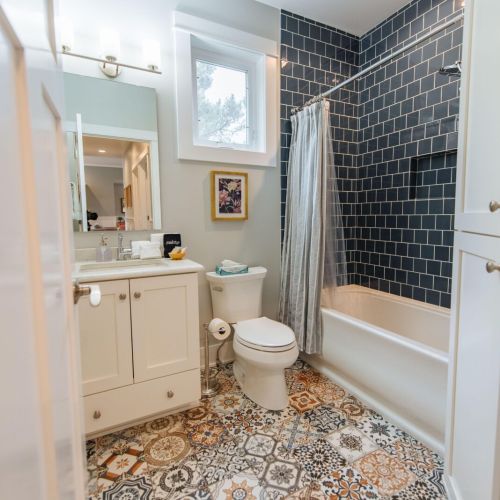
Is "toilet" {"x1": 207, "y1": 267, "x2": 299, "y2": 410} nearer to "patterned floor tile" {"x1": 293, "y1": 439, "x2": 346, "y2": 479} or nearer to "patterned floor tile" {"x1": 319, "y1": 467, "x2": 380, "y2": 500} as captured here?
"patterned floor tile" {"x1": 293, "y1": 439, "x2": 346, "y2": 479}

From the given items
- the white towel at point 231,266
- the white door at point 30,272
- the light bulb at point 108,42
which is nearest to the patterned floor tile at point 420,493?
the white door at point 30,272

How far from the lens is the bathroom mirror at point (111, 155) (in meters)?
1.87

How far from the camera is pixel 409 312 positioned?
241 cm

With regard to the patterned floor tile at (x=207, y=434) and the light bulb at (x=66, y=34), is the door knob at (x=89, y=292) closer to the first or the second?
the patterned floor tile at (x=207, y=434)

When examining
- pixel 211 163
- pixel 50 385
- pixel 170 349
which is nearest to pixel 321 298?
pixel 170 349

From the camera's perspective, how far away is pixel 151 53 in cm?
199

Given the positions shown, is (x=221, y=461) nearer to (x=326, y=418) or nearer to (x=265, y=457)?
(x=265, y=457)

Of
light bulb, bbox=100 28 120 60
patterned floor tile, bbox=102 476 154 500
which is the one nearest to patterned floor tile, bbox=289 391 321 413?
patterned floor tile, bbox=102 476 154 500

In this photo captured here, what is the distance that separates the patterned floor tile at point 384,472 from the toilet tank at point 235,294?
1102mm

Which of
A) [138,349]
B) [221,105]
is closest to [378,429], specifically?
[138,349]

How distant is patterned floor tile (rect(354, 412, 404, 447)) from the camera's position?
5.31ft

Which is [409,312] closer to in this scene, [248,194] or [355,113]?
[248,194]

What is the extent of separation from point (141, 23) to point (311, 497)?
9.09 feet

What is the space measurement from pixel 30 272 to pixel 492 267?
1115 mm
